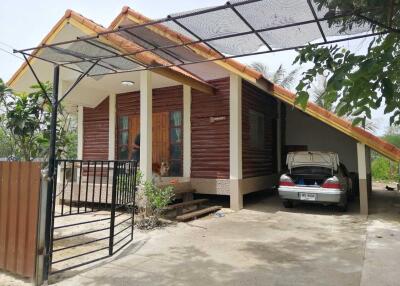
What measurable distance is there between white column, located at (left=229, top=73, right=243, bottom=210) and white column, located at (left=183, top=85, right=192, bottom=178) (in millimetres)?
1480

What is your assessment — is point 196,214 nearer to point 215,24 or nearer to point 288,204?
point 288,204

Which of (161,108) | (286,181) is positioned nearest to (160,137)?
(161,108)

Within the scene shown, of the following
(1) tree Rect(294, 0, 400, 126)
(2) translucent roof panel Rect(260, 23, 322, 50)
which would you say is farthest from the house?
(1) tree Rect(294, 0, 400, 126)

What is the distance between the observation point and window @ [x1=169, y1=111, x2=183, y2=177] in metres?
11.0

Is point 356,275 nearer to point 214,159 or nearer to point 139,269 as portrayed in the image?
point 139,269

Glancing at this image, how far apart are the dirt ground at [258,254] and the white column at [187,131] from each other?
2.26 meters

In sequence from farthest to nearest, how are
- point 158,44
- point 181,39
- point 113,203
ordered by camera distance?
point 158,44 → point 113,203 → point 181,39

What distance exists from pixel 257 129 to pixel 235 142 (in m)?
2.48

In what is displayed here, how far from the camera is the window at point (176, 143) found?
1101cm

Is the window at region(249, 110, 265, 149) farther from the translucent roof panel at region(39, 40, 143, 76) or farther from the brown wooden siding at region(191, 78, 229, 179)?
the translucent roof panel at region(39, 40, 143, 76)

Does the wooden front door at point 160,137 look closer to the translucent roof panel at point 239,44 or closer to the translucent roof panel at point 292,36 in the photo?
the translucent roof panel at point 239,44

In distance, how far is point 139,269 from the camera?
16.2 ft

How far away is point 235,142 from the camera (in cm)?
977

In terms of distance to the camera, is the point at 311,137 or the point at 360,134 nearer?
the point at 360,134
